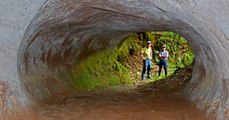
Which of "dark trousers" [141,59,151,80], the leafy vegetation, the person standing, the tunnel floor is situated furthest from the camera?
the person standing

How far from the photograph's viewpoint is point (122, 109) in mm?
5555

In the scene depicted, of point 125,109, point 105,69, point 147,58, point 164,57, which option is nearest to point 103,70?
point 105,69

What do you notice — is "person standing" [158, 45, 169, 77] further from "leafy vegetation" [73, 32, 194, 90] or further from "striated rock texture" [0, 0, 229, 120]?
"striated rock texture" [0, 0, 229, 120]

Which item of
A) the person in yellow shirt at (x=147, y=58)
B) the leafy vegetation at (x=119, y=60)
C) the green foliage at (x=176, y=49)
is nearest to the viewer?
the leafy vegetation at (x=119, y=60)

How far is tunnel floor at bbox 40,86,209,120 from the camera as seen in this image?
5.03 metres

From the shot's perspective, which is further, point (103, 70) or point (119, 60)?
point (119, 60)

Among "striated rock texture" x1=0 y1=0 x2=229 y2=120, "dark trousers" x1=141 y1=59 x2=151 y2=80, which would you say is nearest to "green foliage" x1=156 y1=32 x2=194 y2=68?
"dark trousers" x1=141 y1=59 x2=151 y2=80

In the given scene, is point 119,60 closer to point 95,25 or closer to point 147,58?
point 147,58

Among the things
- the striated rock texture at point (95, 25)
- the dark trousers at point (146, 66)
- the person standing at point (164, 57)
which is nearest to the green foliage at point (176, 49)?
the person standing at point (164, 57)

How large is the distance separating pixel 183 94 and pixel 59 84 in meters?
2.34

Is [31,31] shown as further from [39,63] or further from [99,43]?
[99,43]

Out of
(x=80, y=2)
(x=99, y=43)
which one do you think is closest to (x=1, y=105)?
(x=80, y=2)

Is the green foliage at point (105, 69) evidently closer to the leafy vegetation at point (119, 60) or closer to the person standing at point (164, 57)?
the leafy vegetation at point (119, 60)

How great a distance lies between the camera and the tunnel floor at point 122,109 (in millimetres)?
5031
